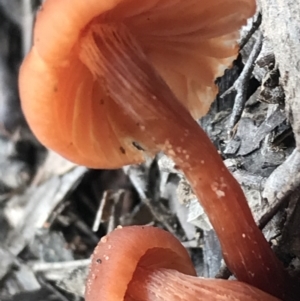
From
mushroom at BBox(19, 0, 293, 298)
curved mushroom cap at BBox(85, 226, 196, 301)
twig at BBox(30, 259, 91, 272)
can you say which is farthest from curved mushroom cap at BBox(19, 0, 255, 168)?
twig at BBox(30, 259, 91, 272)

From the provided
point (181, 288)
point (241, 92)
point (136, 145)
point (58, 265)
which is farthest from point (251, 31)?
point (58, 265)

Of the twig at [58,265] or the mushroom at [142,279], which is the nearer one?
the mushroom at [142,279]

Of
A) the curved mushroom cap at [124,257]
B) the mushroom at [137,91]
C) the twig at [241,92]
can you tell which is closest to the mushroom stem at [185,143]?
the mushroom at [137,91]

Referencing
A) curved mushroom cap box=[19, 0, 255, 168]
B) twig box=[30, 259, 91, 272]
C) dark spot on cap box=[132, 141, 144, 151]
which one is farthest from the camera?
twig box=[30, 259, 91, 272]

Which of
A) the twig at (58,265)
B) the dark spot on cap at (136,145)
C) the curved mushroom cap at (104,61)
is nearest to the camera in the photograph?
the curved mushroom cap at (104,61)

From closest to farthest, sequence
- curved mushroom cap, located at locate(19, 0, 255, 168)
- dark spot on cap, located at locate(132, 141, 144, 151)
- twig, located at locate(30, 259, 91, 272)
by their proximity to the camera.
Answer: curved mushroom cap, located at locate(19, 0, 255, 168), dark spot on cap, located at locate(132, 141, 144, 151), twig, located at locate(30, 259, 91, 272)

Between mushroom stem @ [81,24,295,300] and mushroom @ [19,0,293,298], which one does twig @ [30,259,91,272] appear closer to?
mushroom @ [19,0,293,298]

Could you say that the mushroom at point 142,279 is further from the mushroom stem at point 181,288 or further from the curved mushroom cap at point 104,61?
the curved mushroom cap at point 104,61

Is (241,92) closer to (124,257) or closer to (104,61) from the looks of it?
(104,61)
